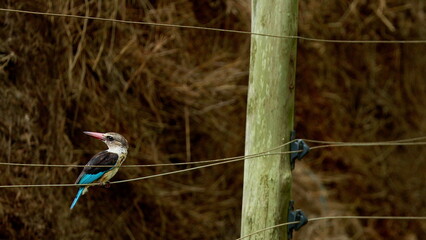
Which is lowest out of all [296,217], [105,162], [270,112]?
[296,217]

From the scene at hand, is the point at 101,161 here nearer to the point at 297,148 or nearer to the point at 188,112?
the point at 297,148

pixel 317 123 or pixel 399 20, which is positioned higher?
pixel 399 20

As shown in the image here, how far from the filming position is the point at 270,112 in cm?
291

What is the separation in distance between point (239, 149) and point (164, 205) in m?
0.68

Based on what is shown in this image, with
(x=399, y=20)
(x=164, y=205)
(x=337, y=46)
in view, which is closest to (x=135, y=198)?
(x=164, y=205)

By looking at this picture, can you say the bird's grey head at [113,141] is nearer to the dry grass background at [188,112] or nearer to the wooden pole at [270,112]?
the wooden pole at [270,112]

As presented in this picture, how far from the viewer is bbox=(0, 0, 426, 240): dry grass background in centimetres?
467

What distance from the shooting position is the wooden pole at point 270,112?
115 inches

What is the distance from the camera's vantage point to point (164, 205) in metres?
5.16

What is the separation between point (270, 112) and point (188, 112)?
90.3 inches

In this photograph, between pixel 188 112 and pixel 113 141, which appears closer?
pixel 113 141

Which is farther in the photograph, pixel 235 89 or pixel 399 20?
pixel 399 20

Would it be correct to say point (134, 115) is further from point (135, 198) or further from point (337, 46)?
point (337, 46)

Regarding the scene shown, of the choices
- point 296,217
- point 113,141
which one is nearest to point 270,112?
point 296,217
